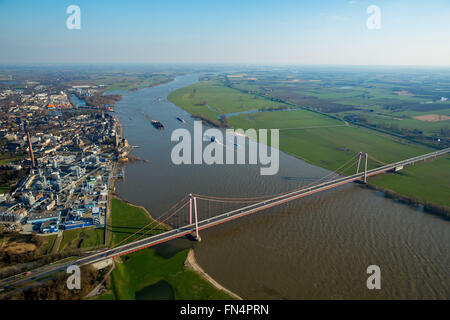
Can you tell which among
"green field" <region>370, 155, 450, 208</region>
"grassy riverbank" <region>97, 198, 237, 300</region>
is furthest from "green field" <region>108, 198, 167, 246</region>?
"green field" <region>370, 155, 450, 208</region>

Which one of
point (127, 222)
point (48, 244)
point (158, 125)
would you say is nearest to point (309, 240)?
point (127, 222)

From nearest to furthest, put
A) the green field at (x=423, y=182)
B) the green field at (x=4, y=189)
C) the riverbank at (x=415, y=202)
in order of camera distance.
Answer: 1. the riverbank at (x=415, y=202)
2. the green field at (x=4, y=189)
3. the green field at (x=423, y=182)

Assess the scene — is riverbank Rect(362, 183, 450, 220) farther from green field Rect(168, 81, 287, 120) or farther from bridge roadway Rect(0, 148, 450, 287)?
green field Rect(168, 81, 287, 120)

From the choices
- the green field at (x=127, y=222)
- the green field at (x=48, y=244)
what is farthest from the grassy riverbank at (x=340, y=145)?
the green field at (x=48, y=244)

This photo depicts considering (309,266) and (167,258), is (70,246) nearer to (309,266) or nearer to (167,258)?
(167,258)

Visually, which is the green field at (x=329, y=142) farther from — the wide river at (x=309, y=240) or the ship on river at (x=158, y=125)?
the ship on river at (x=158, y=125)

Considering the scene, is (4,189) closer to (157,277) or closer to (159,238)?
(159,238)
